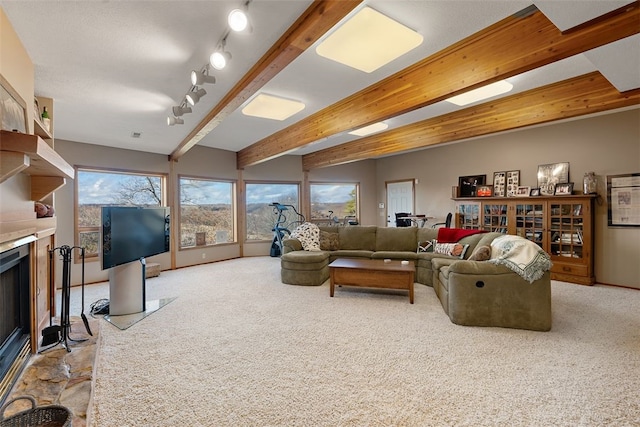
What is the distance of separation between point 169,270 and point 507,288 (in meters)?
5.82

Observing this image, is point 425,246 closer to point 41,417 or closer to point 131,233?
point 131,233

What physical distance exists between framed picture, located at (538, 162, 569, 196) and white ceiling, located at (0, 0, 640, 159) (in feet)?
7.64

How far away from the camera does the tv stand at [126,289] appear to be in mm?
3457

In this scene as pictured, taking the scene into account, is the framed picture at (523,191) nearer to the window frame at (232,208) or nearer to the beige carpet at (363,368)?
the beige carpet at (363,368)

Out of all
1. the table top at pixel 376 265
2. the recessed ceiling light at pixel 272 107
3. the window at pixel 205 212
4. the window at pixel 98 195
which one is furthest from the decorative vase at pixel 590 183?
the window at pixel 98 195

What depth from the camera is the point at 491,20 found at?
7.45ft

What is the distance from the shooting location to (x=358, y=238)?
18.7ft

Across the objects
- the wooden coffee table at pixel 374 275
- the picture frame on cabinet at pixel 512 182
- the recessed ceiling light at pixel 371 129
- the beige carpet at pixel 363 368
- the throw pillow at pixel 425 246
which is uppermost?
the recessed ceiling light at pixel 371 129

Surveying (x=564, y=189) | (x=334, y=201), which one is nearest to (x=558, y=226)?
(x=564, y=189)

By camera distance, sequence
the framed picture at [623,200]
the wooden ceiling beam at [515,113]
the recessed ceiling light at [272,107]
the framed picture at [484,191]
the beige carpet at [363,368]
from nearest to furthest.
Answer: the beige carpet at [363,368] → the wooden ceiling beam at [515,113] → the recessed ceiling light at [272,107] → the framed picture at [623,200] → the framed picture at [484,191]

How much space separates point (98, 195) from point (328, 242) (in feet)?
14.0

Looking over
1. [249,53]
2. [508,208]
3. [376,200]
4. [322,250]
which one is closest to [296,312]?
[322,250]

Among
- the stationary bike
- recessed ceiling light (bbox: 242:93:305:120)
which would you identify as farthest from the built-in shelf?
the stationary bike

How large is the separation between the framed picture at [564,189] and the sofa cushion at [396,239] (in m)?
→ 2.43
